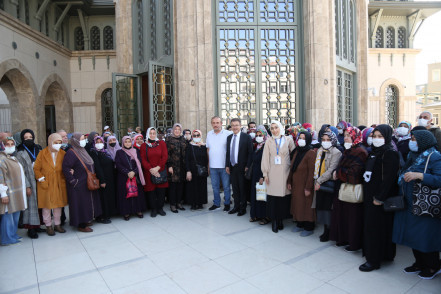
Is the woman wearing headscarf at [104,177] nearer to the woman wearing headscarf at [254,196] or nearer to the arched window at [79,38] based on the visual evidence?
the woman wearing headscarf at [254,196]

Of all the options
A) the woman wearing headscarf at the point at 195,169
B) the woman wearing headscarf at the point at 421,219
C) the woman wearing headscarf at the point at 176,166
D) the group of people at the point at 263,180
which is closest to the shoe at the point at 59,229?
the group of people at the point at 263,180

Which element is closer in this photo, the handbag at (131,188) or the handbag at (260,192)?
the handbag at (260,192)

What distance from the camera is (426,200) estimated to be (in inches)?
115

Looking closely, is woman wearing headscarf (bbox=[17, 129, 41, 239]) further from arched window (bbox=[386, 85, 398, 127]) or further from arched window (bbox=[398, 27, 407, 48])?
arched window (bbox=[398, 27, 407, 48])

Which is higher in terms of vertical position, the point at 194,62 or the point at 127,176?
the point at 194,62

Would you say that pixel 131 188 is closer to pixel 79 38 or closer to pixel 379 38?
pixel 79 38

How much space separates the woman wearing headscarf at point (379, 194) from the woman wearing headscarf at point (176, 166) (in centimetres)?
346

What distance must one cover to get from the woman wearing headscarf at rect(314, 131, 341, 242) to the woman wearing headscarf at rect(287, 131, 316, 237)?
0.12 meters

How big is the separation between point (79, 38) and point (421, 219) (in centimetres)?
1688

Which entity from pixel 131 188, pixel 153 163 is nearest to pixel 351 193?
Result: pixel 153 163

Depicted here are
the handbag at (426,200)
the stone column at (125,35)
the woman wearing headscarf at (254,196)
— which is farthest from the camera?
the stone column at (125,35)

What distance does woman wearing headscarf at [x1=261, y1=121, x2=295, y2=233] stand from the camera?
4.55 m

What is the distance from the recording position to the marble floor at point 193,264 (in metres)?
3.05

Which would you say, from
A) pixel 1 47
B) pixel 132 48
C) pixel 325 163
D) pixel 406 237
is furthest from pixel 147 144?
pixel 1 47
